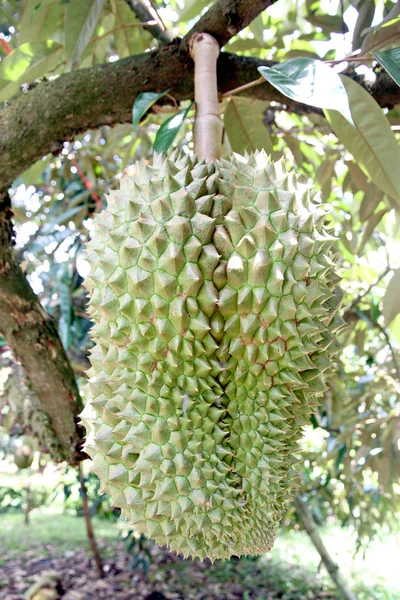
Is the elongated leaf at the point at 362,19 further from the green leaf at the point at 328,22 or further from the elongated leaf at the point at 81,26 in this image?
the elongated leaf at the point at 81,26

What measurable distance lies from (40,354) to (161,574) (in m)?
3.24

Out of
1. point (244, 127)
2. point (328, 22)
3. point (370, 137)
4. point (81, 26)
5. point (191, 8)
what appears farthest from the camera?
point (328, 22)

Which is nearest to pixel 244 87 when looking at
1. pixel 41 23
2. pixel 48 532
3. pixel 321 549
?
pixel 41 23

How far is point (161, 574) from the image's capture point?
3.75 meters

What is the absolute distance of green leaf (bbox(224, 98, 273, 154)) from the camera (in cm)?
126

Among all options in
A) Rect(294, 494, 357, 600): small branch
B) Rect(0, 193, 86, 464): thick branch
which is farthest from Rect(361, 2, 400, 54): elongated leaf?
Rect(294, 494, 357, 600): small branch

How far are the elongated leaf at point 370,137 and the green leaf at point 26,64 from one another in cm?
77

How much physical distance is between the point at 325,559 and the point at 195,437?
7.18ft

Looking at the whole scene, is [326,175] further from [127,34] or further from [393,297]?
[127,34]

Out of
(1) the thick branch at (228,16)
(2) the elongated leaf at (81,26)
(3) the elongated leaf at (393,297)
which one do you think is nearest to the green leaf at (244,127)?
(1) the thick branch at (228,16)

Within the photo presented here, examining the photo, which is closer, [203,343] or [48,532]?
[203,343]

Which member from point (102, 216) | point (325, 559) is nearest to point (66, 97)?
point (102, 216)

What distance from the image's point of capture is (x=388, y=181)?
38.3 inches

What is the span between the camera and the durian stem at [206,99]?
0.97 meters
